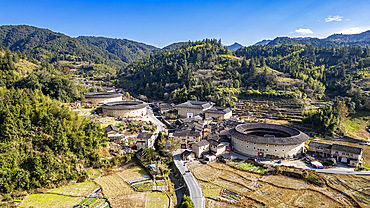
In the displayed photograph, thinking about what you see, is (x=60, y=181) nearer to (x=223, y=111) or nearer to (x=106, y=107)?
(x=106, y=107)

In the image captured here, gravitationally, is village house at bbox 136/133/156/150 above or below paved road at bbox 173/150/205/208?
above

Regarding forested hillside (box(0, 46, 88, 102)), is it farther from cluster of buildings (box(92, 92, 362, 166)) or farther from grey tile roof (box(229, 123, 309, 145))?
grey tile roof (box(229, 123, 309, 145))

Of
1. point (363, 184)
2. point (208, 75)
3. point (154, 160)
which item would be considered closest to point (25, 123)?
point (154, 160)

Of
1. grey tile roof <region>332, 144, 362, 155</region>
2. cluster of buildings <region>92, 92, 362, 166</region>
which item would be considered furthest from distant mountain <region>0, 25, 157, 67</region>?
grey tile roof <region>332, 144, 362, 155</region>

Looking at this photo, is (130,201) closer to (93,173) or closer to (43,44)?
(93,173)

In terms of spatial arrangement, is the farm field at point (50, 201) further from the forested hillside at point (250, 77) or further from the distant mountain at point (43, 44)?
the distant mountain at point (43, 44)
